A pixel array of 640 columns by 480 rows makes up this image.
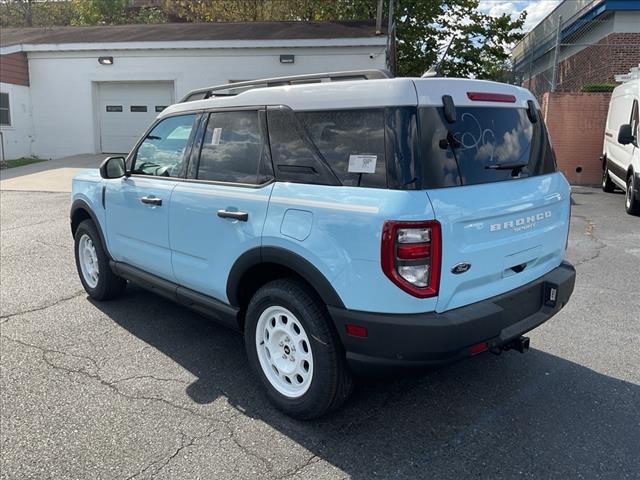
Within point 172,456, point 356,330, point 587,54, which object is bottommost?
point 172,456

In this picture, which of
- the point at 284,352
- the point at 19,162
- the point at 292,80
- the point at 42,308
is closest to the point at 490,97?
the point at 292,80

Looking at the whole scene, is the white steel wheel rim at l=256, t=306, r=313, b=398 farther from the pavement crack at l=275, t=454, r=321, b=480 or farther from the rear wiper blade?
the rear wiper blade

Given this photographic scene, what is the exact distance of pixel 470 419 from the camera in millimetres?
3195

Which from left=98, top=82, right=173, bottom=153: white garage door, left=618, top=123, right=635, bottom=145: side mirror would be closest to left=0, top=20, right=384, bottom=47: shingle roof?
left=98, top=82, right=173, bottom=153: white garage door

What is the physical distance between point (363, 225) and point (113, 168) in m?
2.84

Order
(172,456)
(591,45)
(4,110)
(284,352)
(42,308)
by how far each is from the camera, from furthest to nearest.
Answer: (4,110), (591,45), (42,308), (284,352), (172,456)

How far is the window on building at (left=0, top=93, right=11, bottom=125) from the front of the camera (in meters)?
17.9

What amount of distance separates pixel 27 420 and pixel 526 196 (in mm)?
3189

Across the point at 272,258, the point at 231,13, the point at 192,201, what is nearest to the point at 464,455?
the point at 272,258

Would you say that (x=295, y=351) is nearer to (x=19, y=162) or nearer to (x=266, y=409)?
(x=266, y=409)

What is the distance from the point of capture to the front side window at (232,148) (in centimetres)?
340

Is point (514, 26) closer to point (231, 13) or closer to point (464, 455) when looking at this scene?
point (231, 13)

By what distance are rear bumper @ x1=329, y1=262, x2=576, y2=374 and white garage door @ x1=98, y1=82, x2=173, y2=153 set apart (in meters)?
16.8

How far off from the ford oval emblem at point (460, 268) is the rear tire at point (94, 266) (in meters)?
3.41
